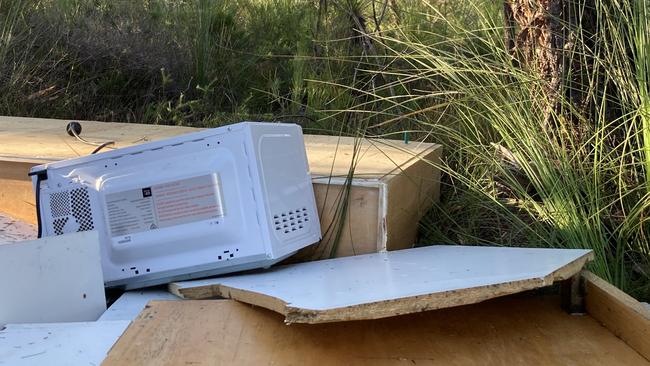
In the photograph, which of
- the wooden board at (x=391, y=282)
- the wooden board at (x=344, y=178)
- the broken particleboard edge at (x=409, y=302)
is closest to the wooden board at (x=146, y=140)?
the wooden board at (x=344, y=178)

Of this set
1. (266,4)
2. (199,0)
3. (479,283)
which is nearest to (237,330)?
(479,283)

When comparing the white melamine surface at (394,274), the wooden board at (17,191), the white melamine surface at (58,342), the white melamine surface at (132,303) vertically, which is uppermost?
the wooden board at (17,191)

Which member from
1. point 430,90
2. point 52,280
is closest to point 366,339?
point 52,280

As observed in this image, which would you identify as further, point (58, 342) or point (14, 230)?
point (14, 230)

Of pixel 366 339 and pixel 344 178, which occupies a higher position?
pixel 344 178

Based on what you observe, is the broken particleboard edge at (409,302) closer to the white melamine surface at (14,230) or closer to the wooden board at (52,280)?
the wooden board at (52,280)

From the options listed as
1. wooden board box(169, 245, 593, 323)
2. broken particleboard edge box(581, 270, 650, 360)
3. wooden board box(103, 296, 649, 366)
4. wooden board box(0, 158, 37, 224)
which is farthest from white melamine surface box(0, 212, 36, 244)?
broken particleboard edge box(581, 270, 650, 360)

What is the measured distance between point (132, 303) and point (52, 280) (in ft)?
0.65

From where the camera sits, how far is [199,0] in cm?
383

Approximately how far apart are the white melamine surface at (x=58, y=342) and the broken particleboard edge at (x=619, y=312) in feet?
3.32

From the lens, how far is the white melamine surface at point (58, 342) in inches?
54.2

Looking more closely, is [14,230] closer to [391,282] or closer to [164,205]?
[164,205]

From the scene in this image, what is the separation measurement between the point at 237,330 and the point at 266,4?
3.11 metres

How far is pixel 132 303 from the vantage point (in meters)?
1.76
